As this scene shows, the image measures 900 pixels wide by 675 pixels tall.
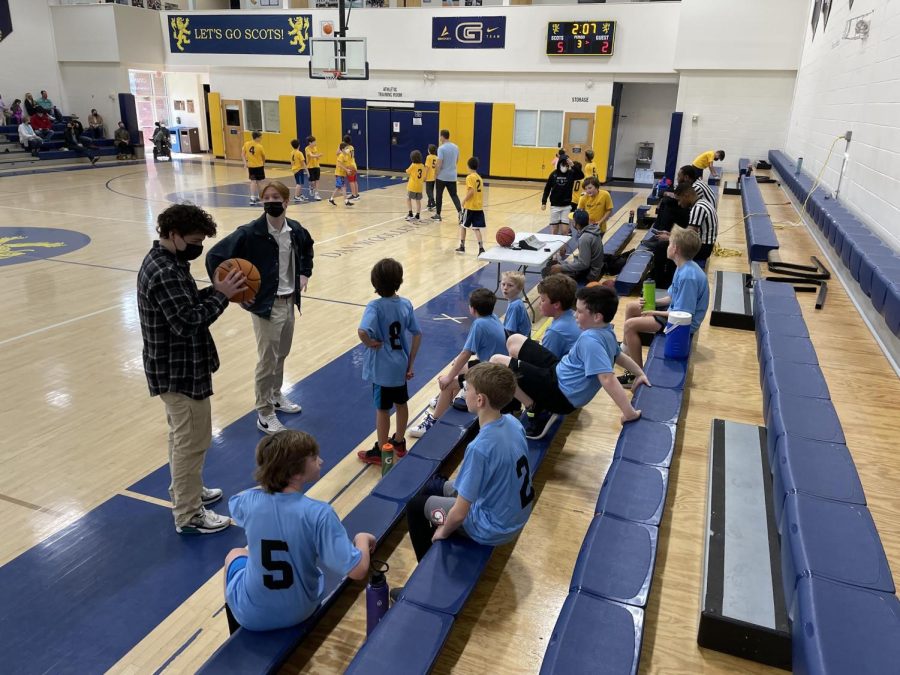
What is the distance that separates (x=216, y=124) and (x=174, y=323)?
24.3 m

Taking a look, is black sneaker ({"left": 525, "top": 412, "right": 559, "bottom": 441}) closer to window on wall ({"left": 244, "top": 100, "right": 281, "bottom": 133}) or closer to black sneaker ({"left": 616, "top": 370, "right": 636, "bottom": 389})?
black sneaker ({"left": 616, "top": 370, "right": 636, "bottom": 389})

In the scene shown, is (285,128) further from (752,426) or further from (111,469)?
(752,426)

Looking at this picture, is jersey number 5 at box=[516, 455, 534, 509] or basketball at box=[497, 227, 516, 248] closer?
jersey number 5 at box=[516, 455, 534, 509]

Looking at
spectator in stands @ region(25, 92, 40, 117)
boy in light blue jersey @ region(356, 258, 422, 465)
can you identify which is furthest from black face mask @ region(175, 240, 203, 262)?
spectator in stands @ region(25, 92, 40, 117)

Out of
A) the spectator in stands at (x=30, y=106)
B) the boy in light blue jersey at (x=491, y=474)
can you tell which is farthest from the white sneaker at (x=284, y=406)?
the spectator in stands at (x=30, y=106)

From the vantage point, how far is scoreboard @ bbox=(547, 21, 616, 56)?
743 inches

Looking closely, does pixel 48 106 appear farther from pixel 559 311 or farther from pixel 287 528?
pixel 287 528

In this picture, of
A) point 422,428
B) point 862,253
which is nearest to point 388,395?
point 422,428

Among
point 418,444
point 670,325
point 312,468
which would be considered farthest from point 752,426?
point 312,468

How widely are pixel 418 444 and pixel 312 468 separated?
2.01m

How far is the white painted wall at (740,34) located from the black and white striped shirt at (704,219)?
41.5ft

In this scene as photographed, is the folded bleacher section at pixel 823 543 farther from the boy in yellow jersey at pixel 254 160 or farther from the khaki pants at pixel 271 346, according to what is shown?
the boy in yellow jersey at pixel 254 160

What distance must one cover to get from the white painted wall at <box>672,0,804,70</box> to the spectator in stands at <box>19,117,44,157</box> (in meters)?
20.7

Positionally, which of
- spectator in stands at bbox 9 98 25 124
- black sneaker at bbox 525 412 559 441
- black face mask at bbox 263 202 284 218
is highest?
spectator in stands at bbox 9 98 25 124
